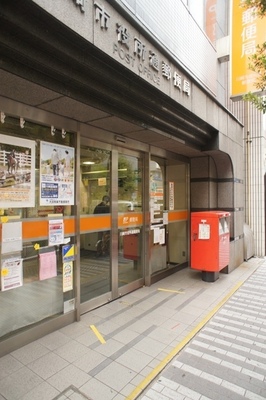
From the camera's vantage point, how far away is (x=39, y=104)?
3283 mm

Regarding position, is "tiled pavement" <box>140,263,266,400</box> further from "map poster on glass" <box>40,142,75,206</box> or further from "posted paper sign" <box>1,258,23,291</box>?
"map poster on glass" <box>40,142,75,206</box>

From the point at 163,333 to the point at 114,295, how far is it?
1386mm

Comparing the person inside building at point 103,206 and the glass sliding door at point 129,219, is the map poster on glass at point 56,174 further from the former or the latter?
the glass sliding door at point 129,219

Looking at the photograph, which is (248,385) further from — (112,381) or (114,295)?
(114,295)

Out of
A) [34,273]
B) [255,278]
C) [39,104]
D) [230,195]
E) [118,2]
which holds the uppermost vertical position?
[118,2]

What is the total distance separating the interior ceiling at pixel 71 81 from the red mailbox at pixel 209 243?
7.11ft

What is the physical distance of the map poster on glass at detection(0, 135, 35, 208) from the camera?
3123 mm

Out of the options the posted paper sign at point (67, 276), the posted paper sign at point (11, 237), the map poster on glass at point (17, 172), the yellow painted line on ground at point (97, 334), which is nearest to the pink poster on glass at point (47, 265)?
the posted paper sign at point (67, 276)

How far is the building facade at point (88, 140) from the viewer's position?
2668 mm

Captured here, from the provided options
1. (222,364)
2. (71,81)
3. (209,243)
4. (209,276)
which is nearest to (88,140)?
(71,81)

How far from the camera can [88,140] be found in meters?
4.27

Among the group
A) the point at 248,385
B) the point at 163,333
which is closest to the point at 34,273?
the point at 163,333

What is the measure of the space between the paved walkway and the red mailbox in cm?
101

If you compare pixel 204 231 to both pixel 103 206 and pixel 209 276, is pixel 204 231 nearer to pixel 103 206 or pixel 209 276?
pixel 209 276
